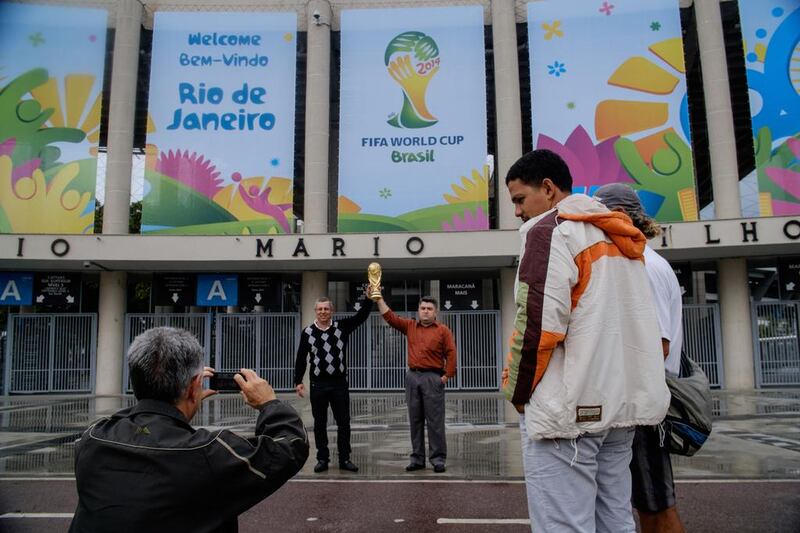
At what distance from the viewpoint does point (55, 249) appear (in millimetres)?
15578

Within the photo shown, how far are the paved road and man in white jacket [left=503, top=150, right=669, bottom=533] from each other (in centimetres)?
261

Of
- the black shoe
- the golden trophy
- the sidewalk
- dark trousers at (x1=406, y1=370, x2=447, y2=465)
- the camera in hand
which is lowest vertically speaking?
the sidewalk

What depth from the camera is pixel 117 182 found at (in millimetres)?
16906

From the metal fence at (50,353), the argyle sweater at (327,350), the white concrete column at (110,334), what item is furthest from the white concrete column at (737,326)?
the metal fence at (50,353)

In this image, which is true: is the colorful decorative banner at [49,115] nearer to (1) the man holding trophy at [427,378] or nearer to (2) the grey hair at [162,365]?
(1) the man holding trophy at [427,378]

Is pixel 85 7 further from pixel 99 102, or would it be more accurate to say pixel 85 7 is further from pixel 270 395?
pixel 270 395

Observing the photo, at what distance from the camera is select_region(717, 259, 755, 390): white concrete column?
16.4 meters

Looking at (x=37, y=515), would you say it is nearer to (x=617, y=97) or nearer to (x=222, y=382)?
(x=222, y=382)

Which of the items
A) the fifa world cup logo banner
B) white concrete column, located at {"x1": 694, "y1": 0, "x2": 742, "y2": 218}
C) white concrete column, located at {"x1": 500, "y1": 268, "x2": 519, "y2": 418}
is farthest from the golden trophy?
white concrete column, located at {"x1": 694, "y1": 0, "x2": 742, "y2": 218}

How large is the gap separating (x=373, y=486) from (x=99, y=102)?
623 inches

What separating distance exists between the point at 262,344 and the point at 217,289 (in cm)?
207

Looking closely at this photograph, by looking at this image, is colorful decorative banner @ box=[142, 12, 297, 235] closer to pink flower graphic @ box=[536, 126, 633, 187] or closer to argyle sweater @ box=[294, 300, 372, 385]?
pink flower graphic @ box=[536, 126, 633, 187]

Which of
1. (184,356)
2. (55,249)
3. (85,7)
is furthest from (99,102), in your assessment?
(184,356)

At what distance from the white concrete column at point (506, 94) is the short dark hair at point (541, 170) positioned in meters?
14.3
